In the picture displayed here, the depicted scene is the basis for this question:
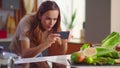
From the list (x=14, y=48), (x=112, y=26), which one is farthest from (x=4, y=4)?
(x=112, y=26)

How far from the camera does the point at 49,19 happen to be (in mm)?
1341

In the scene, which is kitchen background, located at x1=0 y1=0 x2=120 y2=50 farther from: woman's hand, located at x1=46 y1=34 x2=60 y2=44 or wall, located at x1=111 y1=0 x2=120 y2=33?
woman's hand, located at x1=46 y1=34 x2=60 y2=44

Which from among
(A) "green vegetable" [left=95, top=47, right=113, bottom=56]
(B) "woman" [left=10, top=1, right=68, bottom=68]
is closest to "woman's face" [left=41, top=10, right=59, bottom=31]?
(B) "woman" [left=10, top=1, right=68, bottom=68]

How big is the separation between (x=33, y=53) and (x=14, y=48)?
13 cm

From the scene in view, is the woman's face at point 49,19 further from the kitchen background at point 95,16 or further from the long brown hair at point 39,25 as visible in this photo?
the kitchen background at point 95,16

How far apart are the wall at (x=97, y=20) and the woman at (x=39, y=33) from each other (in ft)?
2.71

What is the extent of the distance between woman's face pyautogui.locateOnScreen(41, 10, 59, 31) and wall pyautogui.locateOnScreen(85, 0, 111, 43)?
85 centimetres

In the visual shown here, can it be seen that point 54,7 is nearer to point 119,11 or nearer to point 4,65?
point 4,65

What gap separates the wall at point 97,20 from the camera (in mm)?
2092

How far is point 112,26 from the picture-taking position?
2.08 m

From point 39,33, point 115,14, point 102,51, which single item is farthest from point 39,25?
point 115,14

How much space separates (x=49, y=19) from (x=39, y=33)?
0.09m

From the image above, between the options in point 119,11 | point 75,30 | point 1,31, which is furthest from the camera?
point 75,30

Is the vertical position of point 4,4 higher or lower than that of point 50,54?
higher
